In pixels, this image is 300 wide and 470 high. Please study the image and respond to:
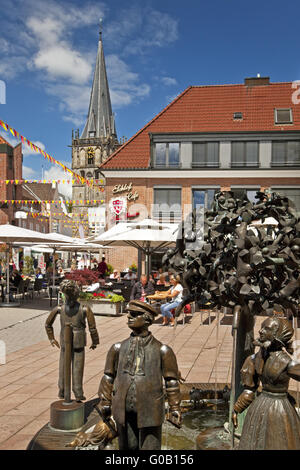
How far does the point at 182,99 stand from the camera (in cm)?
3136

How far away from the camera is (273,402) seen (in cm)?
311

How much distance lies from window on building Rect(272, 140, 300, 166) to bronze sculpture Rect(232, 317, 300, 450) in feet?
82.7

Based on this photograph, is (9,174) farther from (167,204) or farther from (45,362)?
(45,362)

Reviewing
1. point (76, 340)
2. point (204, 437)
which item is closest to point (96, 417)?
point (76, 340)

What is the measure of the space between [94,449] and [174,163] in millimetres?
25245

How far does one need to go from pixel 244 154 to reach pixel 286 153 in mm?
2520

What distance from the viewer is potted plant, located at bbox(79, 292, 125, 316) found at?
46.0ft

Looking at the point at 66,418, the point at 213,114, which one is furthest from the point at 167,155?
the point at 66,418

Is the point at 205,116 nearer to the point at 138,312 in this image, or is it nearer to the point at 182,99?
the point at 182,99

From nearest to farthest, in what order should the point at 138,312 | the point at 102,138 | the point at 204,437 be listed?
the point at 138,312 → the point at 204,437 → the point at 102,138

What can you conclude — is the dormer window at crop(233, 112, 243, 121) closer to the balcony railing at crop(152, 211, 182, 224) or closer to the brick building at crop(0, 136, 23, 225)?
the balcony railing at crop(152, 211, 182, 224)

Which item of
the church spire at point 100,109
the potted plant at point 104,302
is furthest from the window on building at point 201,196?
the church spire at point 100,109

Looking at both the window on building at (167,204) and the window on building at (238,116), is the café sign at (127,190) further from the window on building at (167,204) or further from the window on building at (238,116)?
the window on building at (238,116)

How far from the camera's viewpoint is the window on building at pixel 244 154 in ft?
90.0
